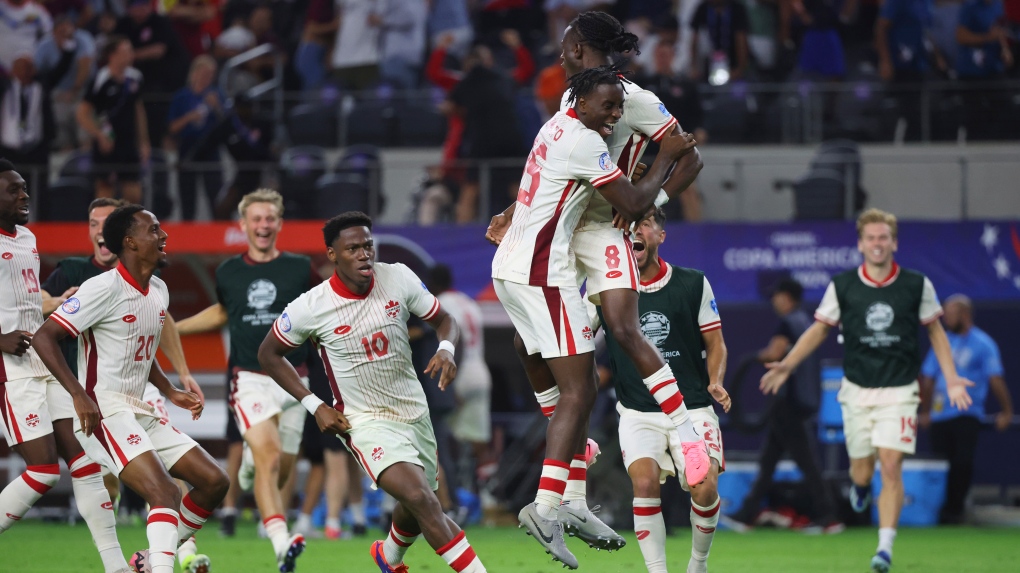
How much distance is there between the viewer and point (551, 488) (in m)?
6.84

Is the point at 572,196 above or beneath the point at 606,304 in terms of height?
above

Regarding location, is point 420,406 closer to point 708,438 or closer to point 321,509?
point 708,438

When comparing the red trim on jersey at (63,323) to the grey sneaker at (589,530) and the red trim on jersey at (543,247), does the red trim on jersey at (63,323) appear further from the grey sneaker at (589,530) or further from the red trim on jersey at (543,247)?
the grey sneaker at (589,530)

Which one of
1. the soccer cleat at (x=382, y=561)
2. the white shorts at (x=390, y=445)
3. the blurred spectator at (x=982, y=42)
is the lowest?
the soccer cleat at (x=382, y=561)

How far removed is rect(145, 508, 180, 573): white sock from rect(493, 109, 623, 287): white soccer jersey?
230 centimetres

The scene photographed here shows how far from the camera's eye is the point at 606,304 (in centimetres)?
691

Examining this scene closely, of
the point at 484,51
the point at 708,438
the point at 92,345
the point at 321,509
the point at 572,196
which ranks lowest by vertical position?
the point at 321,509

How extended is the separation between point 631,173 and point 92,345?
325 centimetres

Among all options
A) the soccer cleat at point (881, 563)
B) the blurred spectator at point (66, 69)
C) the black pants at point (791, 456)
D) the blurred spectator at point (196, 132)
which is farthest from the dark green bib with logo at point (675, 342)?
the blurred spectator at point (66, 69)

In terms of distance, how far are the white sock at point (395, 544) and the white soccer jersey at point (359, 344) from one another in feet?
2.36

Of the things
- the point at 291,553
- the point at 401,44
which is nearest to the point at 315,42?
the point at 401,44

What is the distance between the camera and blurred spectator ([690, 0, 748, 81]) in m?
17.6

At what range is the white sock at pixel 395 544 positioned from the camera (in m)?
7.81

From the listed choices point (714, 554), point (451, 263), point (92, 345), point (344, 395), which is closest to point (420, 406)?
point (344, 395)
